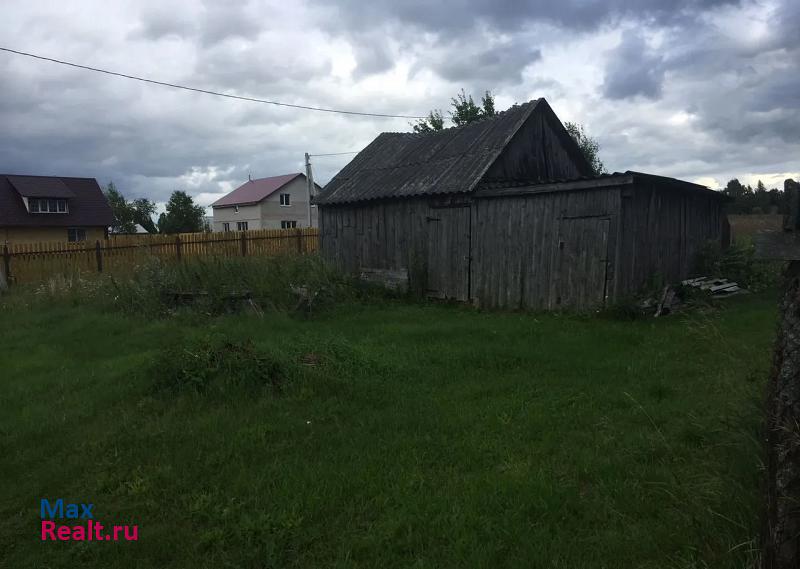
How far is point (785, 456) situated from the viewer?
227cm

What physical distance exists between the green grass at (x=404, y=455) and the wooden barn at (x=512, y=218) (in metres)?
2.73

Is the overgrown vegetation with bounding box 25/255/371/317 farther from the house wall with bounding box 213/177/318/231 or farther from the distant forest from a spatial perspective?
the house wall with bounding box 213/177/318/231

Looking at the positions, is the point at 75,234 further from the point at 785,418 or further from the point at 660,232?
the point at 785,418

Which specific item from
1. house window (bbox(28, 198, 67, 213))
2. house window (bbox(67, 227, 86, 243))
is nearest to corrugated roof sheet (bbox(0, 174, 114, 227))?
house window (bbox(28, 198, 67, 213))

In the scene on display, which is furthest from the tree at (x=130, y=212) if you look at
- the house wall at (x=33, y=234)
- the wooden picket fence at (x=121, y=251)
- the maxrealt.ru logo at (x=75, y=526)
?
the maxrealt.ru logo at (x=75, y=526)

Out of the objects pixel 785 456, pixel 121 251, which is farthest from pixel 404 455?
pixel 121 251

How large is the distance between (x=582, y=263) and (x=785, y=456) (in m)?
7.93

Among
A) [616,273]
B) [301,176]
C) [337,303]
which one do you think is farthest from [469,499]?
[301,176]

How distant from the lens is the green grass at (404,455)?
120 inches

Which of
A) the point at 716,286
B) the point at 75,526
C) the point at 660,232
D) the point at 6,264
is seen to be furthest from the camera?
the point at 6,264

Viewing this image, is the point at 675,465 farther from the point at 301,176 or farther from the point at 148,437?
the point at 301,176

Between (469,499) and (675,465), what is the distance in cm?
153

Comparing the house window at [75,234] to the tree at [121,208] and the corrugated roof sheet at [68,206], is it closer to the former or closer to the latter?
the corrugated roof sheet at [68,206]

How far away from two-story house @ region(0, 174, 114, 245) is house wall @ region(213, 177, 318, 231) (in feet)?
43.5
